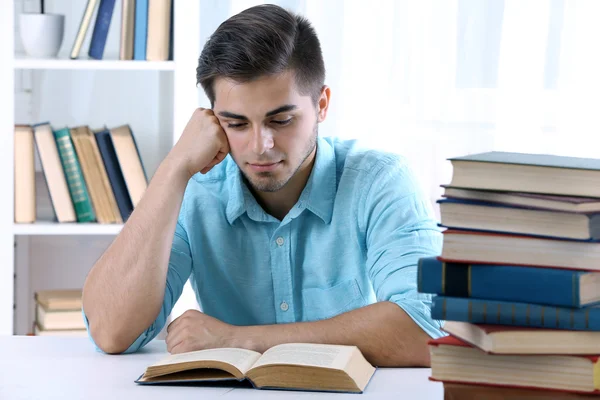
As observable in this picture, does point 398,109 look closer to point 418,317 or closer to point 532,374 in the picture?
point 418,317

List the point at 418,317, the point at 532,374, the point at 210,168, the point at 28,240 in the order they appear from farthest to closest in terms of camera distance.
Result: the point at 28,240
the point at 210,168
the point at 418,317
the point at 532,374

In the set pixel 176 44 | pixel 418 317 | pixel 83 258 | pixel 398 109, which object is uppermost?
pixel 176 44

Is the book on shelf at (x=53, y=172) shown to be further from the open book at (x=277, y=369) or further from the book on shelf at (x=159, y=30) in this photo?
the open book at (x=277, y=369)

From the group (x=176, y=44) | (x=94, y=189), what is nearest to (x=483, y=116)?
(x=176, y=44)

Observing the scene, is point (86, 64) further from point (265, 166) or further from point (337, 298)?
point (337, 298)

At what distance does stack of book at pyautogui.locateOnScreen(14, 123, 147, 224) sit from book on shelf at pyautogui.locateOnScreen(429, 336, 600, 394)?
167 centimetres

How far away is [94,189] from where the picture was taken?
2.49 m

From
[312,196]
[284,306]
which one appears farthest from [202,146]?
[284,306]

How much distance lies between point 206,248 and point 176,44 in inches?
36.3

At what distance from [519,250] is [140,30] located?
1.77 metres

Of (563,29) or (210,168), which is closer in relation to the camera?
(210,168)

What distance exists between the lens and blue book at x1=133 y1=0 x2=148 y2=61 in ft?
8.01

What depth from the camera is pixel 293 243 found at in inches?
67.1

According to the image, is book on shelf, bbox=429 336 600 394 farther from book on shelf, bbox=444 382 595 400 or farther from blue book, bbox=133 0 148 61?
blue book, bbox=133 0 148 61
